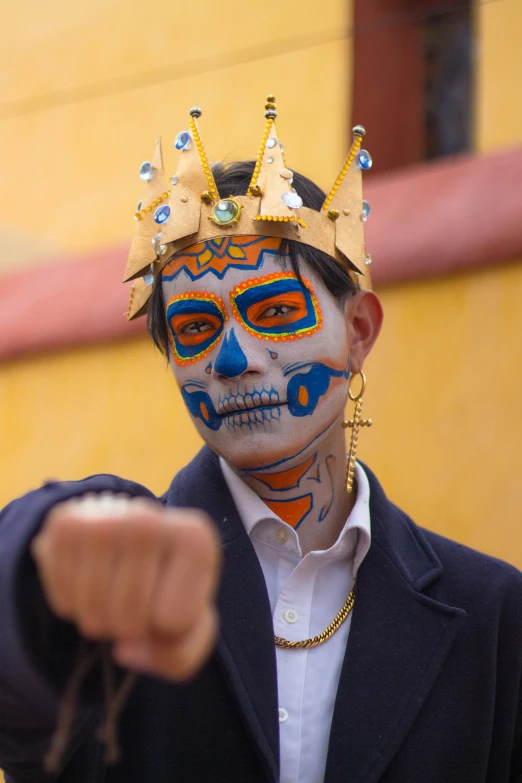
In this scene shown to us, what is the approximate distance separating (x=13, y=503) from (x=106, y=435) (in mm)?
2669

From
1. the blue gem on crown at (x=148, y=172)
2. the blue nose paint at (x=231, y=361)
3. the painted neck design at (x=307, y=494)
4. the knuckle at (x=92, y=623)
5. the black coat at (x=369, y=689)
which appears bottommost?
the black coat at (x=369, y=689)

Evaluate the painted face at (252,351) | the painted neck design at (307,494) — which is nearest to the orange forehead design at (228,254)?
the painted face at (252,351)

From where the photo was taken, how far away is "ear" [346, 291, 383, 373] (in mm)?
2547

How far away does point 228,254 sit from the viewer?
2.37 metres

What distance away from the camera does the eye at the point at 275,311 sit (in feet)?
7.75

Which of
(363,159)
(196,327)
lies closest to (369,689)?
(196,327)

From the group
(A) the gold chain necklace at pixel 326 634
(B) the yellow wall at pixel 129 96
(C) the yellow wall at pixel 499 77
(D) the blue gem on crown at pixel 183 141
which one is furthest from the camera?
(B) the yellow wall at pixel 129 96

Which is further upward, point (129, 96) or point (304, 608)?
point (129, 96)

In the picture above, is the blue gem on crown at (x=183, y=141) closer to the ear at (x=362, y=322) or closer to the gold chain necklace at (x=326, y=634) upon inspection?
the ear at (x=362, y=322)

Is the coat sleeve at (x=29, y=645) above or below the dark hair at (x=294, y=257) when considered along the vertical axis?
below

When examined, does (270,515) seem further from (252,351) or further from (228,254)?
(228,254)

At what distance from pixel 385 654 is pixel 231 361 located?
2.03 ft

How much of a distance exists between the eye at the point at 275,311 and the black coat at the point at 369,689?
324 millimetres

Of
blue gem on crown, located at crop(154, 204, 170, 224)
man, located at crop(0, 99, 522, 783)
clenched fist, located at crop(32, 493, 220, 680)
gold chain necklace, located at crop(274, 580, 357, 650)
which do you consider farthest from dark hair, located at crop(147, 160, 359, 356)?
clenched fist, located at crop(32, 493, 220, 680)
